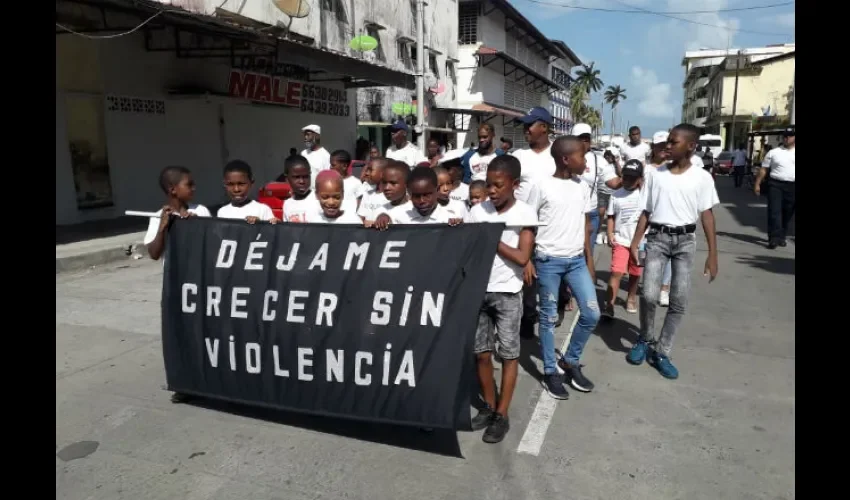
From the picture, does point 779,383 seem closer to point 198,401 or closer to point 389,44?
point 198,401

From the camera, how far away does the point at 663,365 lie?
4.48 m

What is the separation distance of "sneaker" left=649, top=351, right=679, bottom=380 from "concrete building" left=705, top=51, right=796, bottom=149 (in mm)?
51254

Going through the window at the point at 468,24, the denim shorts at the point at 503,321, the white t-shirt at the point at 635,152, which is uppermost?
the window at the point at 468,24

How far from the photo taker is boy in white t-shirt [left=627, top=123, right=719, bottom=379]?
14.3 feet

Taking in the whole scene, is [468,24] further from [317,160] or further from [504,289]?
[504,289]

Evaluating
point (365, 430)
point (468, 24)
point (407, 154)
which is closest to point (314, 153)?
point (407, 154)

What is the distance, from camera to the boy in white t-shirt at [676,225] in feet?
14.3

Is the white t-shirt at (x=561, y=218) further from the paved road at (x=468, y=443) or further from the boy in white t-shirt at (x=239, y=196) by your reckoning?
the boy in white t-shirt at (x=239, y=196)

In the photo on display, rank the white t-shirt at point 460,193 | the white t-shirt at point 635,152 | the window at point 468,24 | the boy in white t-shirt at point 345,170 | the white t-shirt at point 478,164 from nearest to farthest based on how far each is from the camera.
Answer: the white t-shirt at point 460,193 < the boy in white t-shirt at point 345,170 < the white t-shirt at point 478,164 < the white t-shirt at point 635,152 < the window at point 468,24

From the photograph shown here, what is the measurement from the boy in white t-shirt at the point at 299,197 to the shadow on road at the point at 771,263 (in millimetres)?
6839

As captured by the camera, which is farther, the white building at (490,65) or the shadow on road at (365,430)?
the white building at (490,65)

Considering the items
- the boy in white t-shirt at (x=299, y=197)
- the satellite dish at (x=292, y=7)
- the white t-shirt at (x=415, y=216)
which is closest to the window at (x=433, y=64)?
the satellite dish at (x=292, y=7)

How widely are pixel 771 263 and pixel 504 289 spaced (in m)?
7.14
